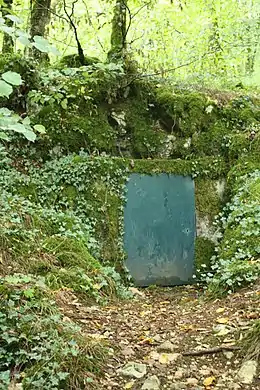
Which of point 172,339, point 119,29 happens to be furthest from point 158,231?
point 119,29

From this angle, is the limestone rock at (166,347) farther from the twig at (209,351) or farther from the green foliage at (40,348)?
the green foliage at (40,348)

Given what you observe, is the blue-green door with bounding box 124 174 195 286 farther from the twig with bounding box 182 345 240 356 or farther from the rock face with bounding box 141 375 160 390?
the rock face with bounding box 141 375 160 390

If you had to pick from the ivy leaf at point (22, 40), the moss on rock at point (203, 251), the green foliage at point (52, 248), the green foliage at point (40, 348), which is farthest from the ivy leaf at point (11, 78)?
the moss on rock at point (203, 251)

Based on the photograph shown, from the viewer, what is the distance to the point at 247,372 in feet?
8.25

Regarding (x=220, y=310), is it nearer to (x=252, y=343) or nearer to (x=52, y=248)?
(x=252, y=343)

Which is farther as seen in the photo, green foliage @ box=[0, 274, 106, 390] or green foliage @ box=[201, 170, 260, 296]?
green foliage @ box=[201, 170, 260, 296]

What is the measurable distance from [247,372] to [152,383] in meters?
0.56

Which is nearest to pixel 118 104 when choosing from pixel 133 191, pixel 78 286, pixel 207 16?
pixel 133 191

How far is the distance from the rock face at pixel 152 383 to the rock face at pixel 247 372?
0.48 metres

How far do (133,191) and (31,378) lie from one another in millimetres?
3722

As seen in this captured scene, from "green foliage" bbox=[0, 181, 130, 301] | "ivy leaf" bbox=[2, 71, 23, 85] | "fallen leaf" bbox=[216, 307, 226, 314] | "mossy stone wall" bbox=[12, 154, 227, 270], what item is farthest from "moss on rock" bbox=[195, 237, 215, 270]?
"ivy leaf" bbox=[2, 71, 23, 85]

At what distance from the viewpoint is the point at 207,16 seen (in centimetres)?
1173

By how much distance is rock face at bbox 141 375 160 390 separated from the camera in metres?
2.49

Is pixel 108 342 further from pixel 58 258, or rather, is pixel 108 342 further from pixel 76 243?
pixel 76 243
